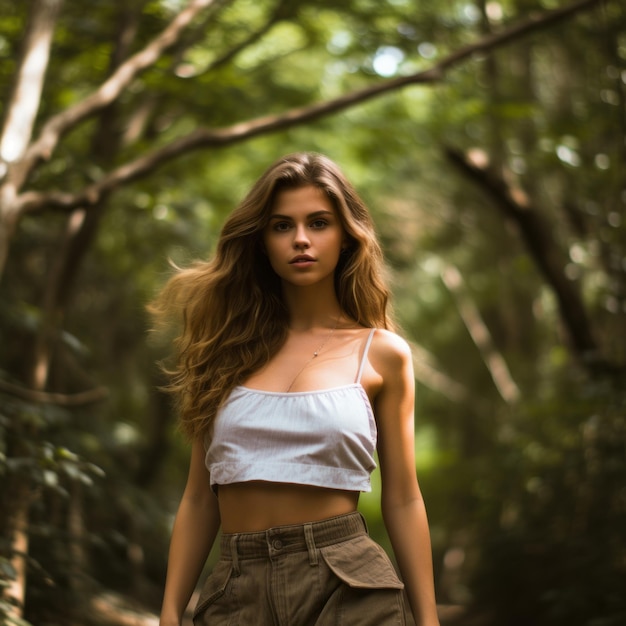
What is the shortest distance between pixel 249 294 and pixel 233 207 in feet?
16.2

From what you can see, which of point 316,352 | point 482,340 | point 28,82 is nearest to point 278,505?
point 316,352

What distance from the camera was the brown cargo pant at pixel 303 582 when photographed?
7.54ft

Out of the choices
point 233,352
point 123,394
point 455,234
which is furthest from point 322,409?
point 455,234

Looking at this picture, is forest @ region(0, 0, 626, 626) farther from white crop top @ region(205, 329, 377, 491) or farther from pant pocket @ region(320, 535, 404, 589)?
pant pocket @ region(320, 535, 404, 589)

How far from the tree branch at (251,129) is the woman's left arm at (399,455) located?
2021 mm

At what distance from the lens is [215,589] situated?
2422 mm

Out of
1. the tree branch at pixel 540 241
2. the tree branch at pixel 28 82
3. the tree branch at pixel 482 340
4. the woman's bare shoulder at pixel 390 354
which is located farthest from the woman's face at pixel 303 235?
the tree branch at pixel 482 340

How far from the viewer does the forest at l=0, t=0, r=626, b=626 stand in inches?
172

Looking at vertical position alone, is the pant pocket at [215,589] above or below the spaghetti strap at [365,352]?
below

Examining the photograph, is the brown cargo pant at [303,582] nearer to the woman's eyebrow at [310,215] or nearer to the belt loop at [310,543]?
the belt loop at [310,543]

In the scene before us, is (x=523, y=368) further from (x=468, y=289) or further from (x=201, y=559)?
(x=201, y=559)

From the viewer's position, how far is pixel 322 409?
243 centimetres

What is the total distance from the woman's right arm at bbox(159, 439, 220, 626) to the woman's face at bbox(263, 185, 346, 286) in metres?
0.58

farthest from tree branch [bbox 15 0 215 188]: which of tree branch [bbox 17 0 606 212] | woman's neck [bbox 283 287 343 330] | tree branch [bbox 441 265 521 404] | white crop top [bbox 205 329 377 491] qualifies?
tree branch [bbox 441 265 521 404]
